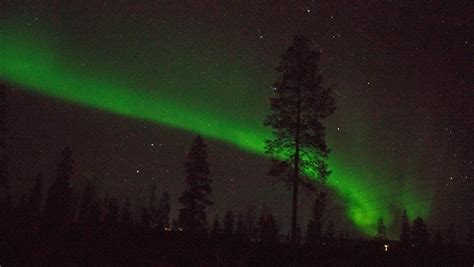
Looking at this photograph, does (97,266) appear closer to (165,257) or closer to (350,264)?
(165,257)

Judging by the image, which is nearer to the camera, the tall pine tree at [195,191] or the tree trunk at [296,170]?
the tree trunk at [296,170]

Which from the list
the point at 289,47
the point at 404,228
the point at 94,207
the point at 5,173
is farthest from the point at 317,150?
the point at 404,228

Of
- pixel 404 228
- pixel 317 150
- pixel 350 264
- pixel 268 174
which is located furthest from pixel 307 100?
pixel 404 228

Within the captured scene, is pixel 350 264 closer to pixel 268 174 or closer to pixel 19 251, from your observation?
pixel 268 174

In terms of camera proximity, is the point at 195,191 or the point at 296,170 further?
the point at 195,191

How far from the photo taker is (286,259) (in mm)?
16500

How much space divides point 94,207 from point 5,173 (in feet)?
200

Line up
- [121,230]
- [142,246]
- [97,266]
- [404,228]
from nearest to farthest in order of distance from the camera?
[97,266], [142,246], [121,230], [404,228]

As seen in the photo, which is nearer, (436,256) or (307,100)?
(436,256)

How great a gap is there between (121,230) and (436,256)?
1707cm

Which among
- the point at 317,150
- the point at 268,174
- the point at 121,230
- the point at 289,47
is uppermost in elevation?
the point at 289,47

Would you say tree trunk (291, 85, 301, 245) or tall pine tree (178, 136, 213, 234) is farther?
tall pine tree (178, 136, 213, 234)

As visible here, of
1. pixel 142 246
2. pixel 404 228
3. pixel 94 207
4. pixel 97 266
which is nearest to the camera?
pixel 97 266

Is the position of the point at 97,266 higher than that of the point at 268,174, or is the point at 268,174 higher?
the point at 268,174
